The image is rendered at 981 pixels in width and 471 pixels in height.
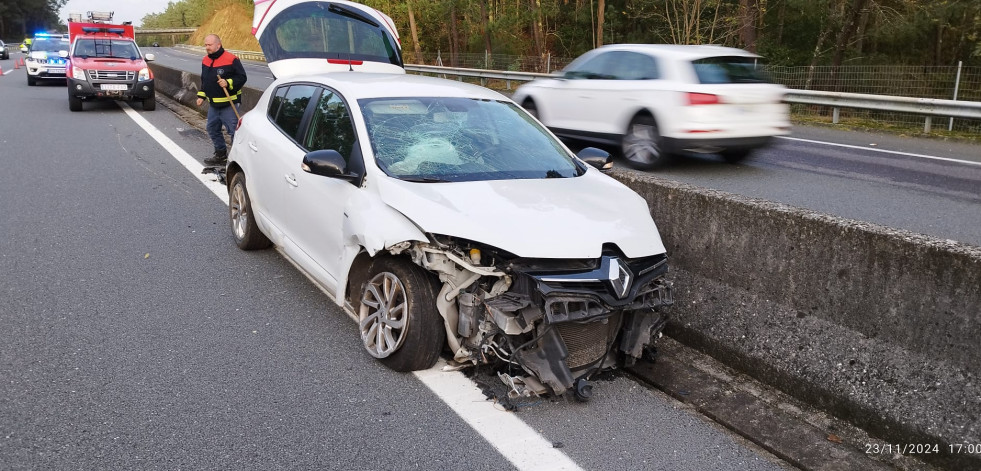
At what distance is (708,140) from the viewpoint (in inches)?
376

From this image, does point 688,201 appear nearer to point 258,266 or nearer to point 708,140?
point 258,266

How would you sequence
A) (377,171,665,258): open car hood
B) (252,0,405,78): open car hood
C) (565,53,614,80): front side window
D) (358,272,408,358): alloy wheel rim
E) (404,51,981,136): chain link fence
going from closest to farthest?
(377,171,665,258): open car hood, (358,272,408,358): alloy wheel rim, (252,0,405,78): open car hood, (565,53,614,80): front side window, (404,51,981,136): chain link fence

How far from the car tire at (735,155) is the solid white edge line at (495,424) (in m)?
7.44

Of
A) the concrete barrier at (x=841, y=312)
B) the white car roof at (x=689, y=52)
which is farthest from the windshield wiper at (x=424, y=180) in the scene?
the white car roof at (x=689, y=52)

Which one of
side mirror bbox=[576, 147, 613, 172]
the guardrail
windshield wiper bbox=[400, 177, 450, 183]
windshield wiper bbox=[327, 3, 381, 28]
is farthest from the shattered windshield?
the guardrail

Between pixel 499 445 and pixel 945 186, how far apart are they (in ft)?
26.5

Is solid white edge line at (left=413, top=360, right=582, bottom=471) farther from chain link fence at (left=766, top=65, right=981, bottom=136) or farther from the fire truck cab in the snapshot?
the fire truck cab

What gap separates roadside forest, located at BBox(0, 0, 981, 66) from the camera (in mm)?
26297

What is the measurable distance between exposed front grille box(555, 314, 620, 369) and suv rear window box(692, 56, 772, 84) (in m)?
6.44

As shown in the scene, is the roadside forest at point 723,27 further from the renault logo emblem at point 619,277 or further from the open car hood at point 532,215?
the renault logo emblem at point 619,277

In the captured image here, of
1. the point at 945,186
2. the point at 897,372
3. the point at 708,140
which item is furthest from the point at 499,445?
the point at 945,186

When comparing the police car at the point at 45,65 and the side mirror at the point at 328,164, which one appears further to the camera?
the police car at the point at 45,65

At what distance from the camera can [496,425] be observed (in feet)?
11.6

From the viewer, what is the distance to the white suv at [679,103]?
9.49 m
